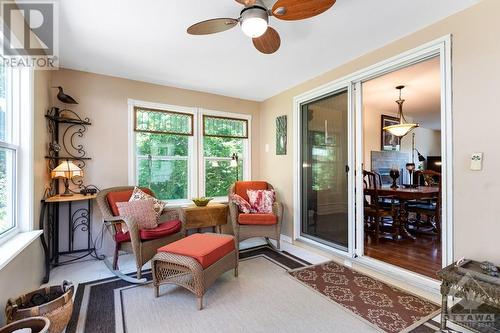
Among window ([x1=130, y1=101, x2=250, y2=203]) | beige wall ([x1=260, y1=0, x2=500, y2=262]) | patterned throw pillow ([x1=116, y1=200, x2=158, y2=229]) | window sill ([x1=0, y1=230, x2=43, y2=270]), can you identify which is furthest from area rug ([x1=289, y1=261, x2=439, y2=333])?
window sill ([x1=0, y1=230, x2=43, y2=270])

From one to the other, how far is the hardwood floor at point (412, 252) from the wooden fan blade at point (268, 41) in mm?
2592

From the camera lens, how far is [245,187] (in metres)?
3.88

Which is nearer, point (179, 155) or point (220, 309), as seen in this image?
point (220, 309)

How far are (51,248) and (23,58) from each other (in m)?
1.99

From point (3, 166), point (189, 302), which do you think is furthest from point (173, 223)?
point (3, 166)

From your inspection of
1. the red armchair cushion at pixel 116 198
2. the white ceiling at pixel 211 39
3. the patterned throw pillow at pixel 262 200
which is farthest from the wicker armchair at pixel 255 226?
the white ceiling at pixel 211 39

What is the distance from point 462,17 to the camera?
1989 millimetres

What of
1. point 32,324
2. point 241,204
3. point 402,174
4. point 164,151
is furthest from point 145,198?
point 402,174

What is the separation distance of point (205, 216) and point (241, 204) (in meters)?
0.53

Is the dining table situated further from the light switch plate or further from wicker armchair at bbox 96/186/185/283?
wicker armchair at bbox 96/186/185/283

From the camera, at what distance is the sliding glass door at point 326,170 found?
302 centimetres

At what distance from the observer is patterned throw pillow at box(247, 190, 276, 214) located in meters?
3.62

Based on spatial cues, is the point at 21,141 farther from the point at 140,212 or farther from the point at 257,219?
the point at 257,219

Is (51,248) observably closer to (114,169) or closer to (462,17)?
(114,169)
